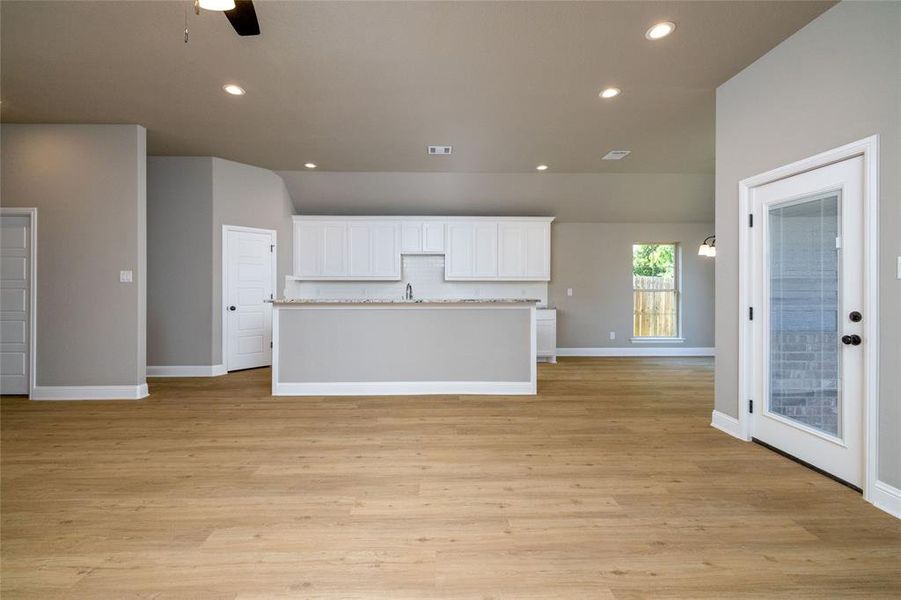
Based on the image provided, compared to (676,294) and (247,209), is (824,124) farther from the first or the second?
(247,209)

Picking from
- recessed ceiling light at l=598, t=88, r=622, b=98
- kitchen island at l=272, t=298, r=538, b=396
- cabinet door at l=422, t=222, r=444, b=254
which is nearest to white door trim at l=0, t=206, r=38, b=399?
kitchen island at l=272, t=298, r=538, b=396

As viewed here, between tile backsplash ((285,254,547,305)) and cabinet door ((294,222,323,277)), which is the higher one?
cabinet door ((294,222,323,277))

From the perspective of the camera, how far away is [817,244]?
2568mm

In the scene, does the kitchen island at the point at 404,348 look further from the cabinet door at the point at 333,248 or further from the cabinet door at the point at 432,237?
the cabinet door at the point at 432,237

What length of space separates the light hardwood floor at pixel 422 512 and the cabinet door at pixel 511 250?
12.0 feet

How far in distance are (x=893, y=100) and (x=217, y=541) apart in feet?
13.3

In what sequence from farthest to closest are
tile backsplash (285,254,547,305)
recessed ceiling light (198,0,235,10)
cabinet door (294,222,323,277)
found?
tile backsplash (285,254,547,305) < cabinet door (294,222,323,277) < recessed ceiling light (198,0,235,10)

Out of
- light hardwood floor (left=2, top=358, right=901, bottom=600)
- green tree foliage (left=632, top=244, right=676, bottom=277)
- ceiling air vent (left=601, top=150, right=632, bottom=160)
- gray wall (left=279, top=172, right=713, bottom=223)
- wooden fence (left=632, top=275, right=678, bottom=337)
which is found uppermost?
ceiling air vent (left=601, top=150, right=632, bottom=160)

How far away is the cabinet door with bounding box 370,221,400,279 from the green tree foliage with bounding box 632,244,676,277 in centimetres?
458

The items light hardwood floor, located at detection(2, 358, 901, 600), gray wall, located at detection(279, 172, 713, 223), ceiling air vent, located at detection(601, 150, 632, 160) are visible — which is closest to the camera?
light hardwood floor, located at detection(2, 358, 901, 600)

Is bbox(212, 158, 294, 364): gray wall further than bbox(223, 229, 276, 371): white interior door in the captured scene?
No

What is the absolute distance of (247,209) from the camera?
5.90 meters

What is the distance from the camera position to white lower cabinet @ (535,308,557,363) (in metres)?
6.79

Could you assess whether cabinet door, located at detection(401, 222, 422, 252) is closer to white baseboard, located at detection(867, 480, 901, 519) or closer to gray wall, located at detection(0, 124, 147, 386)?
gray wall, located at detection(0, 124, 147, 386)
